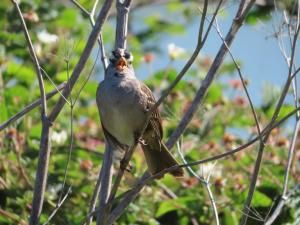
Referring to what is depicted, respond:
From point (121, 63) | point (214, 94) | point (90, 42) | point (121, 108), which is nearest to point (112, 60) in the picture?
point (121, 63)

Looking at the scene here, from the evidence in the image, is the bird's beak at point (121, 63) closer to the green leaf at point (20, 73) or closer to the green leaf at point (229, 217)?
the green leaf at point (229, 217)

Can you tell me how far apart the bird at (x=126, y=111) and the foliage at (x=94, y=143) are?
144 mm

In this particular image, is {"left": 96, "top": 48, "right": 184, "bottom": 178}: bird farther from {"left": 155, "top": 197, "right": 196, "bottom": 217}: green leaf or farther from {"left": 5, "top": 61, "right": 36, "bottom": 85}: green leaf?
{"left": 5, "top": 61, "right": 36, "bottom": 85}: green leaf

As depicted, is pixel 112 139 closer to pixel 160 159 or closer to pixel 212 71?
pixel 160 159

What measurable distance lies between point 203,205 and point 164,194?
342 millimetres

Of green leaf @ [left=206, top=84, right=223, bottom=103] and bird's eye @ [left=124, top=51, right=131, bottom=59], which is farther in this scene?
green leaf @ [left=206, top=84, right=223, bottom=103]

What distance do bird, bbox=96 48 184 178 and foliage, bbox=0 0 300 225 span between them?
14 cm

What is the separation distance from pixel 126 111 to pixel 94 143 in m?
1.50

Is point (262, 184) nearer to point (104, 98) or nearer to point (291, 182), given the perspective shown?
point (291, 182)

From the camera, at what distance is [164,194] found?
570cm

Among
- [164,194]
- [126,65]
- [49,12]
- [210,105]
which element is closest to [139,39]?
[49,12]

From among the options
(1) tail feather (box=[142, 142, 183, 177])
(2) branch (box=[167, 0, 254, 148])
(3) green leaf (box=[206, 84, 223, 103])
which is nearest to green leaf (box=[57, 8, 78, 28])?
(3) green leaf (box=[206, 84, 223, 103])

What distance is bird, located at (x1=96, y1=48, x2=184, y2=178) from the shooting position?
186 inches

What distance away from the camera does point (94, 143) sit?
20.3 ft
